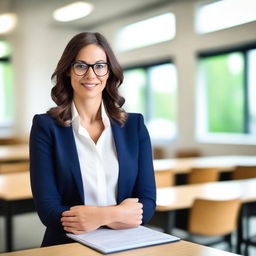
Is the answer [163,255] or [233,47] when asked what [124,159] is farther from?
[233,47]

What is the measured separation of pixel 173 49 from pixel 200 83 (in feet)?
2.65

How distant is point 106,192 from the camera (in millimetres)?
1505

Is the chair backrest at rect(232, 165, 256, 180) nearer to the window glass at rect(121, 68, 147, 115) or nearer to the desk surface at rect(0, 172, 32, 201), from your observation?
the desk surface at rect(0, 172, 32, 201)

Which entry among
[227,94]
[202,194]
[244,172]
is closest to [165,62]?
[227,94]

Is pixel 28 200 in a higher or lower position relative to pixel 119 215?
lower

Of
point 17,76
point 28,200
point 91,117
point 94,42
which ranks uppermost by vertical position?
point 17,76

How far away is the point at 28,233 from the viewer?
4.73m

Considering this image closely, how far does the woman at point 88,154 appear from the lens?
1436 millimetres

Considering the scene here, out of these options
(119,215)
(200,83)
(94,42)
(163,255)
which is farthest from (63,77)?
(200,83)

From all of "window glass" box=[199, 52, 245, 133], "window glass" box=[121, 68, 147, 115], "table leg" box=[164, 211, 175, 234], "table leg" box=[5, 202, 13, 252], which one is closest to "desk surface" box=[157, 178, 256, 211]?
"table leg" box=[164, 211, 175, 234]

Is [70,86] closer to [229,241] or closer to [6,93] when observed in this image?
[229,241]

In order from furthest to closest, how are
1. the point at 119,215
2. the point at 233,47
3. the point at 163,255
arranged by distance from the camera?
the point at 233,47, the point at 119,215, the point at 163,255

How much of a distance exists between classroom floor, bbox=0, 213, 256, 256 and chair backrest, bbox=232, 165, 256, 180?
0.77 m

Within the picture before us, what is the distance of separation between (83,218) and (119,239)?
0.41 feet
